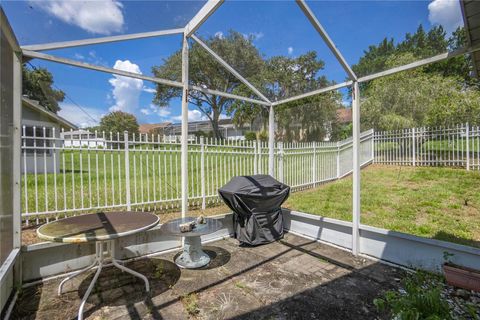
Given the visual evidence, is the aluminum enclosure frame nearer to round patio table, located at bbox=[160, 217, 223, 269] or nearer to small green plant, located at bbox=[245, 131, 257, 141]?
round patio table, located at bbox=[160, 217, 223, 269]

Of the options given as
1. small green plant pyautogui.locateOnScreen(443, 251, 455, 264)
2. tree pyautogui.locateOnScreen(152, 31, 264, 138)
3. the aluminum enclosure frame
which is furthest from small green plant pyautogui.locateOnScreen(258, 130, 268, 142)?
small green plant pyautogui.locateOnScreen(443, 251, 455, 264)

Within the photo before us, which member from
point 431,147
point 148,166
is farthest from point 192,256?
point 431,147

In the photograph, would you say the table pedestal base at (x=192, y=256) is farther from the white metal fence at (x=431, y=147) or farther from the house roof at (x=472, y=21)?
the white metal fence at (x=431, y=147)

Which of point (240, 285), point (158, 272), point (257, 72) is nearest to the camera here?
point (240, 285)

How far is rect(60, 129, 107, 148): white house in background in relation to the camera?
3264mm

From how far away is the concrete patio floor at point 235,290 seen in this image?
6.39 ft

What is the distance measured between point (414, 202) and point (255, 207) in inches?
142

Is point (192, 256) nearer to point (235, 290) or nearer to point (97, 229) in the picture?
point (235, 290)

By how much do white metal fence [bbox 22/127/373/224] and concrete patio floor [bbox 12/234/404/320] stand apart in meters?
1.29

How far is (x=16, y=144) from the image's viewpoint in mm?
2256

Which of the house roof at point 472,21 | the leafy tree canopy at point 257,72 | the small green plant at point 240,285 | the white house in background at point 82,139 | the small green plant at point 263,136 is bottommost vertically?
the small green plant at point 240,285

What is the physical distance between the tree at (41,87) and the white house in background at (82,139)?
0.47m

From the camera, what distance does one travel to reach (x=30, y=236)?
3.05 m

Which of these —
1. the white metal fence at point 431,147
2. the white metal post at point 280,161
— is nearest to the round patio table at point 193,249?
the white metal post at point 280,161
